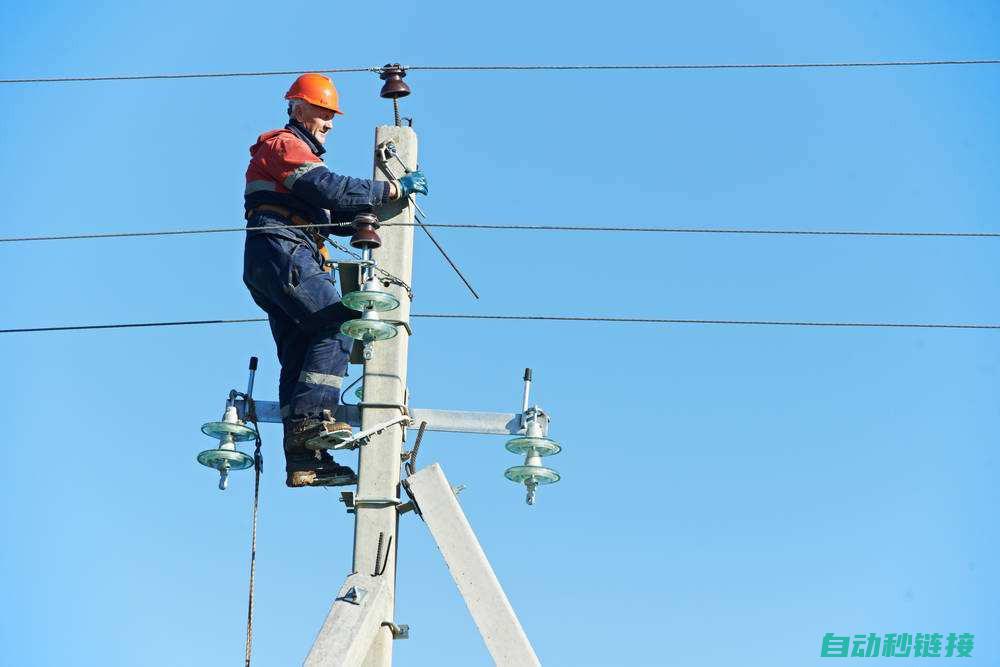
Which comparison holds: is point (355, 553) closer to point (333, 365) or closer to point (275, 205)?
point (333, 365)

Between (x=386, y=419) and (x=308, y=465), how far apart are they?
0.44 meters

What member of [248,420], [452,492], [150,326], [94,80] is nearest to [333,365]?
[248,420]

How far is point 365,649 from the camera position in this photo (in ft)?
20.0

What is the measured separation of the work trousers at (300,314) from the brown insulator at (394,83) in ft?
2.80

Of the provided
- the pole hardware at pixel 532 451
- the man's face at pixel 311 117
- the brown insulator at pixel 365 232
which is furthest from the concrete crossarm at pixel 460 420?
the man's face at pixel 311 117

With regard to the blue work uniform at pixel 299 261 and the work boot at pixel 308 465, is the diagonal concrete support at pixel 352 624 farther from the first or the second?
the blue work uniform at pixel 299 261

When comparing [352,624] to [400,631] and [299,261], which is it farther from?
[299,261]

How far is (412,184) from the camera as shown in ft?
23.0

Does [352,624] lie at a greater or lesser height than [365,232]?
lesser

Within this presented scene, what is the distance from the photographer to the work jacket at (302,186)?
6.95 metres

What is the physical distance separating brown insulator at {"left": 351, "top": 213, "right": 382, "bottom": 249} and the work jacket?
143mm

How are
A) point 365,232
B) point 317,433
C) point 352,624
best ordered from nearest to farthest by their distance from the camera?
point 352,624
point 317,433
point 365,232

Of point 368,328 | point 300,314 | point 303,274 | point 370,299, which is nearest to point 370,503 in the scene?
point 368,328

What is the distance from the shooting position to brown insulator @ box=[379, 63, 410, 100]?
24.1 feet
